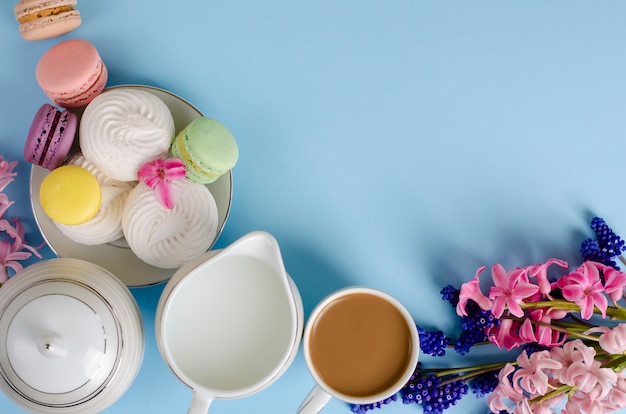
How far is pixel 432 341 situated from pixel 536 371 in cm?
15

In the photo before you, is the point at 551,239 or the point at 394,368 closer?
the point at 394,368

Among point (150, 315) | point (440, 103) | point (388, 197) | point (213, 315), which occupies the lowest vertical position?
point (150, 315)

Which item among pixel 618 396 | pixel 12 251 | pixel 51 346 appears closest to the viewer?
pixel 51 346

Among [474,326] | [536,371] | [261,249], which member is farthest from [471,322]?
[261,249]

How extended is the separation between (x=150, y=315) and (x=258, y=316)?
209mm

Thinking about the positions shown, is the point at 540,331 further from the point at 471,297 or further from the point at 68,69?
→ the point at 68,69

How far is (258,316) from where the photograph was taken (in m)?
0.81

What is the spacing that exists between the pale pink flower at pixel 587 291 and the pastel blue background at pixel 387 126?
13 cm

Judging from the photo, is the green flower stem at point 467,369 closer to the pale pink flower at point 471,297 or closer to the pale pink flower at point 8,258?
the pale pink flower at point 471,297

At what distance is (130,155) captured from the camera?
0.80 metres

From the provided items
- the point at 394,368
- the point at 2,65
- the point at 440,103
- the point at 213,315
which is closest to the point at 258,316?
the point at 213,315

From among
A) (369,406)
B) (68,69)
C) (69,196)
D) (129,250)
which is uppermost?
(68,69)

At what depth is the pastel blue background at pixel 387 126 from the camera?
92 cm

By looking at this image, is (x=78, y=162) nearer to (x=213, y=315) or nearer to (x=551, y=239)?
(x=213, y=315)
